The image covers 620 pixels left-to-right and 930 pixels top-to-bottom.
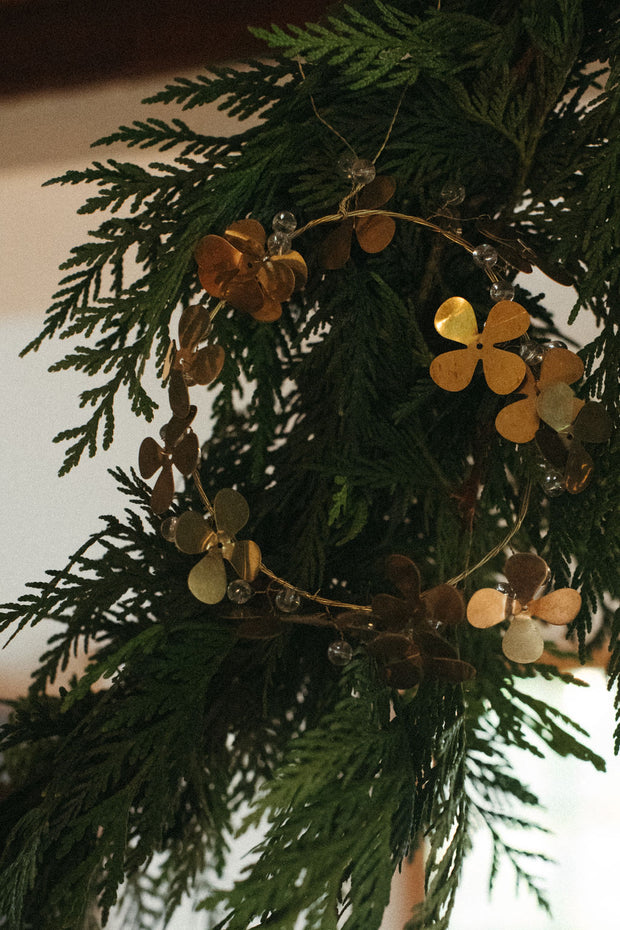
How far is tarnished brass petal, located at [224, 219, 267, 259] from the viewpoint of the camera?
367 millimetres

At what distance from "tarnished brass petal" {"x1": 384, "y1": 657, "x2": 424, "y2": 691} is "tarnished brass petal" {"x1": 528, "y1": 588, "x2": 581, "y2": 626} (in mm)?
61

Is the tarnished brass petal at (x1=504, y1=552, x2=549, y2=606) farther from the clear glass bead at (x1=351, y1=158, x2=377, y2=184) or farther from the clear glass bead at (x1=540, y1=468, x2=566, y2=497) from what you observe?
the clear glass bead at (x1=351, y1=158, x2=377, y2=184)

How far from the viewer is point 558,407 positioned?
34 cm

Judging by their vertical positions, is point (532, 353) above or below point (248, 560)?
above

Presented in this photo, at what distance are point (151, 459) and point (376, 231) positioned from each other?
164 mm

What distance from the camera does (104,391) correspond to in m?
0.37

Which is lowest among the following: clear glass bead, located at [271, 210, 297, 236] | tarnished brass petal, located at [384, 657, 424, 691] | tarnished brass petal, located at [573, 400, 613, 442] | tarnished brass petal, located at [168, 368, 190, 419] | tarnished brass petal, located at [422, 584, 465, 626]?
tarnished brass petal, located at [384, 657, 424, 691]

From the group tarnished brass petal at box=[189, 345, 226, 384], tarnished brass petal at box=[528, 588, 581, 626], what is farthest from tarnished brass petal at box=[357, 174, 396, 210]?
tarnished brass petal at box=[528, 588, 581, 626]

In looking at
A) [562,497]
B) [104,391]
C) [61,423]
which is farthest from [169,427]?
[61,423]

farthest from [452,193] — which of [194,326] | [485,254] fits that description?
[194,326]

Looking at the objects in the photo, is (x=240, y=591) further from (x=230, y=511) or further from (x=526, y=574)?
(x=526, y=574)

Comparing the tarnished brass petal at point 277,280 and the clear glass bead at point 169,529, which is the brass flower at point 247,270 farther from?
the clear glass bead at point 169,529

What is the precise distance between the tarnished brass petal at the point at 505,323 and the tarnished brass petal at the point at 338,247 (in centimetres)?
8

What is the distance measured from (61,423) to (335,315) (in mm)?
496
